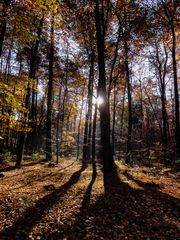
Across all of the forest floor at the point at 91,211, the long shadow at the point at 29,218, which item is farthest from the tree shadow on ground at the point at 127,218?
the long shadow at the point at 29,218

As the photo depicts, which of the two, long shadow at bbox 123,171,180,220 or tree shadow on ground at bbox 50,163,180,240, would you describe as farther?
long shadow at bbox 123,171,180,220

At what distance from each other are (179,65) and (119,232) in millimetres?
18018

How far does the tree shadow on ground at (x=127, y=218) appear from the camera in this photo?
383 cm

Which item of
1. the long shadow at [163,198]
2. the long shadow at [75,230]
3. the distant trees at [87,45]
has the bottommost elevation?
the long shadow at [75,230]

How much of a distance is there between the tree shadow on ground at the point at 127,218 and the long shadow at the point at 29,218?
0.63 m

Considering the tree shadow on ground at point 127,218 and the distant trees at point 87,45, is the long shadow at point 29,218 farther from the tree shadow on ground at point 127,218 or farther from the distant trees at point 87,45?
the distant trees at point 87,45

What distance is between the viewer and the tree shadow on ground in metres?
3.83

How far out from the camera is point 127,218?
452 centimetres

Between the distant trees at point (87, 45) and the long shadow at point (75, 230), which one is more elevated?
the distant trees at point (87, 45)

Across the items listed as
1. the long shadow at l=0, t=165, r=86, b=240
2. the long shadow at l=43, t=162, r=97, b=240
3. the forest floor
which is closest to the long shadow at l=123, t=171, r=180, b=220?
the forest floor

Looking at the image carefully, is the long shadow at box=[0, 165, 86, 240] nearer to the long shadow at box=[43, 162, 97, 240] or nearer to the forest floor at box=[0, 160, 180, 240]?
the forest floor at box=[0, 160, 180, 240]

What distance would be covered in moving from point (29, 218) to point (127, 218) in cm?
254

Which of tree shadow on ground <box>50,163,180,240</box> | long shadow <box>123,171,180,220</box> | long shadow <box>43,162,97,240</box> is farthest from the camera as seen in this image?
long shadow <box>123,171,180,220</box>

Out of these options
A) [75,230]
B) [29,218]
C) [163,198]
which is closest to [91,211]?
[75,230]
